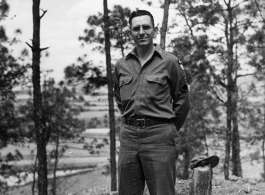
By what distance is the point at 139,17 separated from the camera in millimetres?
2705

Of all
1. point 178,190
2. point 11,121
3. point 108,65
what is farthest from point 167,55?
point 11,121

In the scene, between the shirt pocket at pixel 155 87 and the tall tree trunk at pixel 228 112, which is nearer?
the shirt pocket at pixel 155 87

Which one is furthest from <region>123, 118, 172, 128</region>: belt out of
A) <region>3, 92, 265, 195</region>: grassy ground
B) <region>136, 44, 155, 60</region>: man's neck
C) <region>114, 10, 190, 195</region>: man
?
<region>3, 92, 265, 195</region>: grassy ground

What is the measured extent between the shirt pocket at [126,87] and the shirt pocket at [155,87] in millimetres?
115

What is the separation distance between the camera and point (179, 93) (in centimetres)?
278

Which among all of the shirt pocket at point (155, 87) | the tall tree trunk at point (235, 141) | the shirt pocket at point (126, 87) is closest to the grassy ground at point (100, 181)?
the tall tree trunk at point (235, 141)

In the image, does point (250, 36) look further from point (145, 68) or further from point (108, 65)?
point (145, 68)

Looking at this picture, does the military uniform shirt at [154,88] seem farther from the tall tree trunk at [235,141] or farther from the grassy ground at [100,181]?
the tall tree trunk at [235,141]

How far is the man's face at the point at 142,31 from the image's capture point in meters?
2.67

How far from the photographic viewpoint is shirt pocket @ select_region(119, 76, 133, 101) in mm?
2678

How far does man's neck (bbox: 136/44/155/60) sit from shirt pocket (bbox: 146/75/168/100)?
16 centimetres

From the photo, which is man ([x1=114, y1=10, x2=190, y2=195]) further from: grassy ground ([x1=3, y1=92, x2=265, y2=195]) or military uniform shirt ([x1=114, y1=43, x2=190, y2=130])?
grassy ground ([x1=3, y1=92, x2=265, y2=195])

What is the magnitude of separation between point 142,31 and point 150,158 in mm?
743

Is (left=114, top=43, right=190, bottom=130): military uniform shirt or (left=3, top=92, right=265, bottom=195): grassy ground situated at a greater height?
(left=114, top=43, right=190, bottom=130): military uniform shirt
